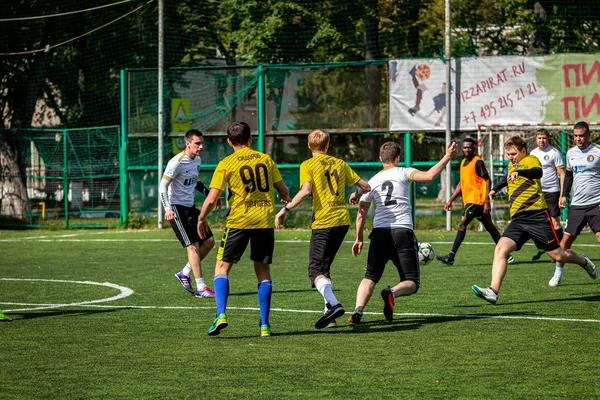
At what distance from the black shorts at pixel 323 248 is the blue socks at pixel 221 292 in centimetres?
96

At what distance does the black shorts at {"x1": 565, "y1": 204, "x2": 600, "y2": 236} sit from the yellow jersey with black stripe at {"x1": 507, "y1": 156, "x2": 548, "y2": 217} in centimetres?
220

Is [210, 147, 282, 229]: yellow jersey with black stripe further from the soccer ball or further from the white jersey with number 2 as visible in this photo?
the soccer ball

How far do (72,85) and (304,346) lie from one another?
104 ft

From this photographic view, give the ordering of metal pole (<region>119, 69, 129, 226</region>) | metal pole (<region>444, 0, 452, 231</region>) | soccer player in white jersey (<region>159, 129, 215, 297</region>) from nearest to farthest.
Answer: soccer player in white jersey (<region>159, 129, 215, 297</region>)
metal pole (<region>444, 0, 452, 231</region>)
metal pole (<region>119, 69, 129, 226</region>)

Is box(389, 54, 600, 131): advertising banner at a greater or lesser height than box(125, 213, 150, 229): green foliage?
greater

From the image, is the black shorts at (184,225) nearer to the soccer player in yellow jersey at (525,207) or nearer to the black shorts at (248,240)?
the black shorts at (248,240)

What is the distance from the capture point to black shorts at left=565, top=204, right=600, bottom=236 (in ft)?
42.5

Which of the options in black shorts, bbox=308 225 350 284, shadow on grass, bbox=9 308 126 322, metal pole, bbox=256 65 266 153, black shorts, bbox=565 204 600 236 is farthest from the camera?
metal pole, bbox=256 65 266 153

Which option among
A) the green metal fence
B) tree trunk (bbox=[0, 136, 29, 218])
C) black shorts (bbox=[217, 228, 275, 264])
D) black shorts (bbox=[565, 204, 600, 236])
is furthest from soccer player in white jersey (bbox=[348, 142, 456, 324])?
tree trunk (bbox=[0, 136, 29, 218])

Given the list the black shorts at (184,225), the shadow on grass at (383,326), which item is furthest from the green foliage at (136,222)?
the shadow on grass at (383,326)

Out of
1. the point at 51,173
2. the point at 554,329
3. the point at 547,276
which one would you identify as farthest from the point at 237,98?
the point at 554,329

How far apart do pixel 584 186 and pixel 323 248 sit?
525cm

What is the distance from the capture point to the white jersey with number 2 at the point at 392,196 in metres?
9.44

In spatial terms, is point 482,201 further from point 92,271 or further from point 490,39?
point 490,39
